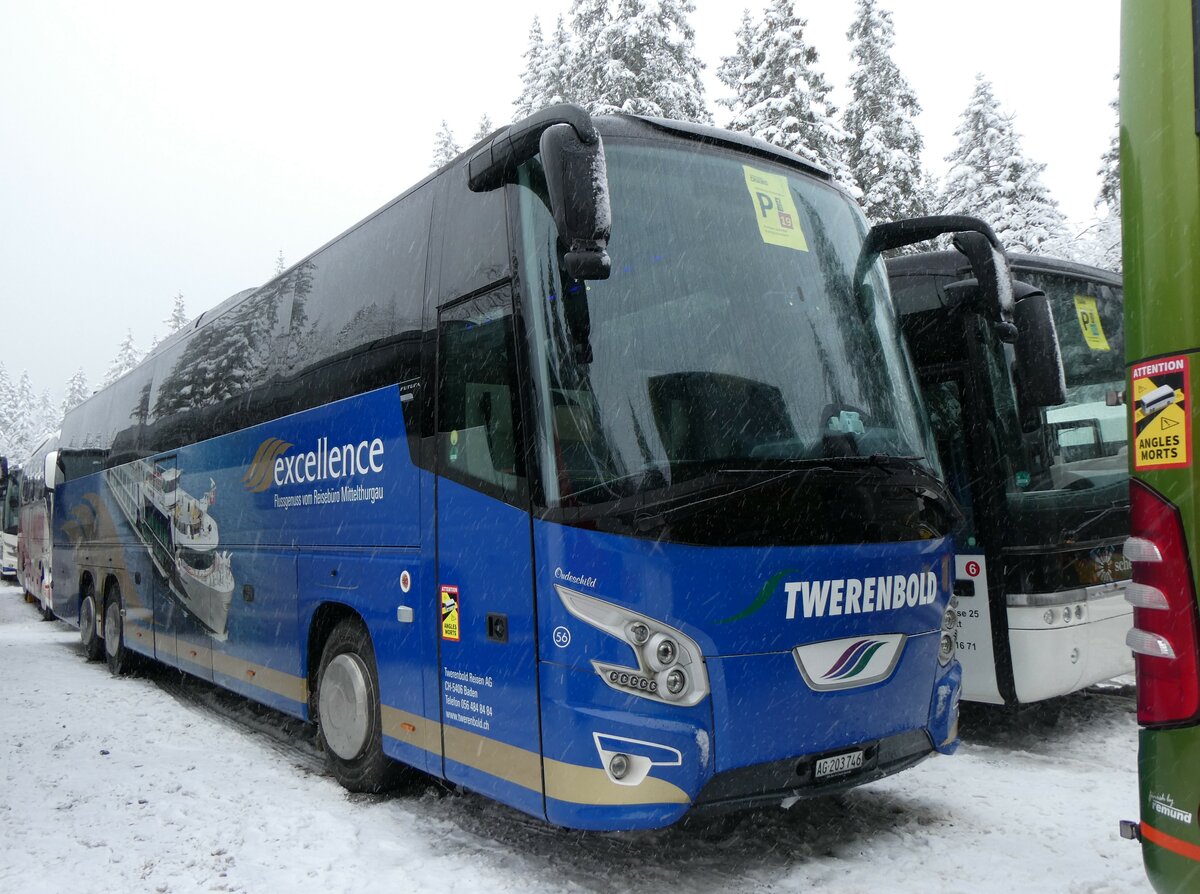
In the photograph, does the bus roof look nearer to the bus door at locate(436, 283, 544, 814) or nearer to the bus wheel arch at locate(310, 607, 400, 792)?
the bus door at locate(436, 283, 544, 814)

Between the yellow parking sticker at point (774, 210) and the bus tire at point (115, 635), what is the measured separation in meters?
9.60

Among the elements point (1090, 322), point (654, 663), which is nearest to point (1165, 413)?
point (654, 663)

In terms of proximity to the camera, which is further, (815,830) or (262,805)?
(262,805)

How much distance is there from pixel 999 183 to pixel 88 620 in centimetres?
2691

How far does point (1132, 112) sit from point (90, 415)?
1363 centimetres

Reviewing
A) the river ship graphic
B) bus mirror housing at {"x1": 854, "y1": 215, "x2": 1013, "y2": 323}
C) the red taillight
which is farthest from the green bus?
the river ship graphic

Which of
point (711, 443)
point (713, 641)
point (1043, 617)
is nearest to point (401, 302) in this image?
point (711, 443)

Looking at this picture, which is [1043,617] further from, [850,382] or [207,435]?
[207,435]

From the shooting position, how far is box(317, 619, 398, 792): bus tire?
576cm

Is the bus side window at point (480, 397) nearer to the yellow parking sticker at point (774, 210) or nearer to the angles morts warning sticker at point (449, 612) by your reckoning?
the angles morts warning sticker at point (449, 612)

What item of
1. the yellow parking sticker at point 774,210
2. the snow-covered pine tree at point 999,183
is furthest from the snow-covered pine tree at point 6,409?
the yellow parking sticker at point 774,210

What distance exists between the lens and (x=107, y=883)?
15.2ft

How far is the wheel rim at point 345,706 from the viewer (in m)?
5.86

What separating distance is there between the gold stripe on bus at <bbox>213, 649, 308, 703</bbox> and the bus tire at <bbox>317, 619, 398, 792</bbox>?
33 centimetres
